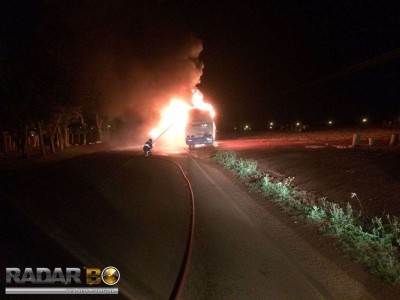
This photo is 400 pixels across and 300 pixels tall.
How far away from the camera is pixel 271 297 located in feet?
18.5

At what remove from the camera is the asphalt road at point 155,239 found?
6023mm

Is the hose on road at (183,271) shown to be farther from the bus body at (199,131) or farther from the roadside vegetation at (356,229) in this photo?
the bus body at (199,131)

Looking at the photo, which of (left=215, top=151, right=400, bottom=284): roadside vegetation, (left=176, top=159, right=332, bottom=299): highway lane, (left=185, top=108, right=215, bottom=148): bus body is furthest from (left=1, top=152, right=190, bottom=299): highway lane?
(left=185, top=108, right=215, bottom=148): bus body

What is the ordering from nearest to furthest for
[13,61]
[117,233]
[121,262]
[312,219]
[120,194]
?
Answer: [121,262]
[117,233]
[312,219]
[120,194]
[13,61]

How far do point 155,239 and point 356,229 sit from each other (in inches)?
157

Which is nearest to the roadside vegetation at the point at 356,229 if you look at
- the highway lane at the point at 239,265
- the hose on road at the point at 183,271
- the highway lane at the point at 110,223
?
the highway lane at the point at 239,265

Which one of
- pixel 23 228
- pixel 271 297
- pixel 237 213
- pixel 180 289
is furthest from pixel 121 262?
pixel 237 213

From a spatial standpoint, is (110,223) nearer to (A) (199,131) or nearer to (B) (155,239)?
(B) (155,239)

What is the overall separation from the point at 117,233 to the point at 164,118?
143 ft

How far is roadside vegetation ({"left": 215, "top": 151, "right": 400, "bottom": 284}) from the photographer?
22.7ft

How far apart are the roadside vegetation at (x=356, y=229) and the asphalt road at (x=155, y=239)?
2.43 ft

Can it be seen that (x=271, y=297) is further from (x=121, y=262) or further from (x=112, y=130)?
(x=112, y=130)

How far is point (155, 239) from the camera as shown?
827 cm

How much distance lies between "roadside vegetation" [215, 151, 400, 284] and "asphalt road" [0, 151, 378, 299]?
2.43 feet
